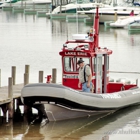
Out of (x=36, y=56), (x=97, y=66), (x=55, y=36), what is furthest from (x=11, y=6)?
(x=97, y=66)

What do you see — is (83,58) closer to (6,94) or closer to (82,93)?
(82,93)

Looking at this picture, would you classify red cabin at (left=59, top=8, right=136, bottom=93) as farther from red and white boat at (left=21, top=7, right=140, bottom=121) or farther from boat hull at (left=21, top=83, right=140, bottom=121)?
boat hull at (left=21, top=83, right=140, bottom=121)

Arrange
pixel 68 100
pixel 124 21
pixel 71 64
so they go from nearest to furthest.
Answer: pixel 68 100
pixel 71 64
pixel 124 21

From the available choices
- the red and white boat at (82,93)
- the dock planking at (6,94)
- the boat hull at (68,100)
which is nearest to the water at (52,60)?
the boat hull at (68,100)

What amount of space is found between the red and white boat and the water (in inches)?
16.4

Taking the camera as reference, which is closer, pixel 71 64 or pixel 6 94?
pixel 6 94

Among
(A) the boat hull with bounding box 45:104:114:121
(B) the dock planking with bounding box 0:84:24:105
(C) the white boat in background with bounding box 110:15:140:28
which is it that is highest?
(B) the dock planking with bounding box 0:84:24:105

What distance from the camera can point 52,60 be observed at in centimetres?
4012

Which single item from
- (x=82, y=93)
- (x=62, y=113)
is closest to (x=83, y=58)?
(x=82, y=93)

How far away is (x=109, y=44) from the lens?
52.5 meters

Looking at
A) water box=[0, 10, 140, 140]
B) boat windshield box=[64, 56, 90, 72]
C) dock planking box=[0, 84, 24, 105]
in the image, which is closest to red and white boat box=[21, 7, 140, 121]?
boat windshield box=[64, 56, 90, 72]

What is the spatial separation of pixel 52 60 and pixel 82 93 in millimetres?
20189

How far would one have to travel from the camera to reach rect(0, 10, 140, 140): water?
19.6 meters

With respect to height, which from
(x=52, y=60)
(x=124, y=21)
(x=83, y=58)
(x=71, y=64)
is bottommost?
(x=124, y=21)
